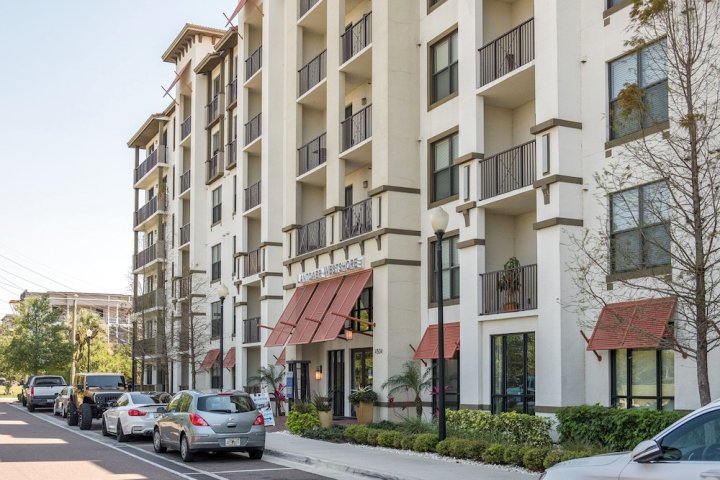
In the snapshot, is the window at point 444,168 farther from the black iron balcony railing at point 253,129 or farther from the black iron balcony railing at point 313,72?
the black iron balcony railing at point 253,129

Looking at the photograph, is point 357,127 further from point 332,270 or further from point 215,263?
point 215,263

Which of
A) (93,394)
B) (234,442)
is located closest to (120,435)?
(93,394)

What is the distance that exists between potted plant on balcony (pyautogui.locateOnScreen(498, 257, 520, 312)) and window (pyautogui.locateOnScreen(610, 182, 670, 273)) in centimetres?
386

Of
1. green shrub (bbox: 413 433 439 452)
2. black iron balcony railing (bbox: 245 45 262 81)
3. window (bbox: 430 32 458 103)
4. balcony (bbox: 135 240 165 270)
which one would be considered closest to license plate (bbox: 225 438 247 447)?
green shrub (bbox: 413 433 439 452)

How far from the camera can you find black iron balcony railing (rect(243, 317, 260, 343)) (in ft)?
136

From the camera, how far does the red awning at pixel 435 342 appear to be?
1048 inches

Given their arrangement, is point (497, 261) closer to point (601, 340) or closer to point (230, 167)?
point (601, 340)

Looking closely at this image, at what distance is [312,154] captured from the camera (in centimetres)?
3538

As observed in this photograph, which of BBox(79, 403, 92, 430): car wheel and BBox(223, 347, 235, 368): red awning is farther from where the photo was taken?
BBox(223, 347, 235, 368): red awning

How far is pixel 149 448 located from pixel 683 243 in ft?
50.3

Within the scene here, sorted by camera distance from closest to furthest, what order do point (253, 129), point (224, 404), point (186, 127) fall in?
point (224, 404) < point (253, 129) < point (186, 127)

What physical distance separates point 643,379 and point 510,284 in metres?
4.99

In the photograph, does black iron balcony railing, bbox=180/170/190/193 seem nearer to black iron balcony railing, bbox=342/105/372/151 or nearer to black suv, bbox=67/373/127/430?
black suv, bbox=67/373/127/430

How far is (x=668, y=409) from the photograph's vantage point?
766 inches
